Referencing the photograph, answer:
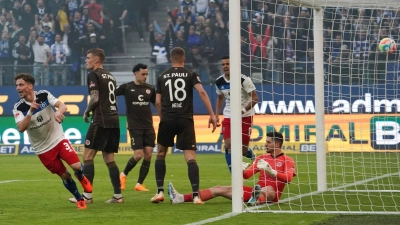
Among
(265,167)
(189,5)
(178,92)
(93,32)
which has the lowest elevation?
(265,167)

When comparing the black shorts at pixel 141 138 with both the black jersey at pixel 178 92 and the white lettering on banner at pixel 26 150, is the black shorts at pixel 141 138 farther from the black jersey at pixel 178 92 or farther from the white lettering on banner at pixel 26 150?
the white lettering on banner at pixel 26 150

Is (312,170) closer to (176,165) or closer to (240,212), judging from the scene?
(176,165)

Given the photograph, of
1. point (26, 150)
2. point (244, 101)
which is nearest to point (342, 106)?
point (26, 150)

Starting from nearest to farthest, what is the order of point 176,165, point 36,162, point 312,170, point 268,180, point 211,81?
point 268,180, point 312,170, point 176,165, point 36,162, point 211,81

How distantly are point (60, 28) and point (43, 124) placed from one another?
18676 mm

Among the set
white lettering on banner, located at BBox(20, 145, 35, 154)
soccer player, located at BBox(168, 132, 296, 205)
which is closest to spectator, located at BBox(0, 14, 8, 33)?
white lettering on banner, located at BBox(20, 145, 35, 154)

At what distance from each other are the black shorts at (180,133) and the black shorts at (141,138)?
2.40 m

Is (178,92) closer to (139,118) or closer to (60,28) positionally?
(139,118)

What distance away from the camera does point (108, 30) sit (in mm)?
27891

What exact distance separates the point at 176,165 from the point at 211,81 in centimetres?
621

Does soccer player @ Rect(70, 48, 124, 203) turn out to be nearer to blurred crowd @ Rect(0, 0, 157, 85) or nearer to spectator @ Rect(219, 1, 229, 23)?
blurred crowd @ Rect(0, 0, 157, 85)

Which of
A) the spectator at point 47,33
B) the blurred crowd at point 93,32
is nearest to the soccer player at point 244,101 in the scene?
the blurred crowd at point 93,32

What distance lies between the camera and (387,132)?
20.5 m

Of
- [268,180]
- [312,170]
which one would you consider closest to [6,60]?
[312,170]
